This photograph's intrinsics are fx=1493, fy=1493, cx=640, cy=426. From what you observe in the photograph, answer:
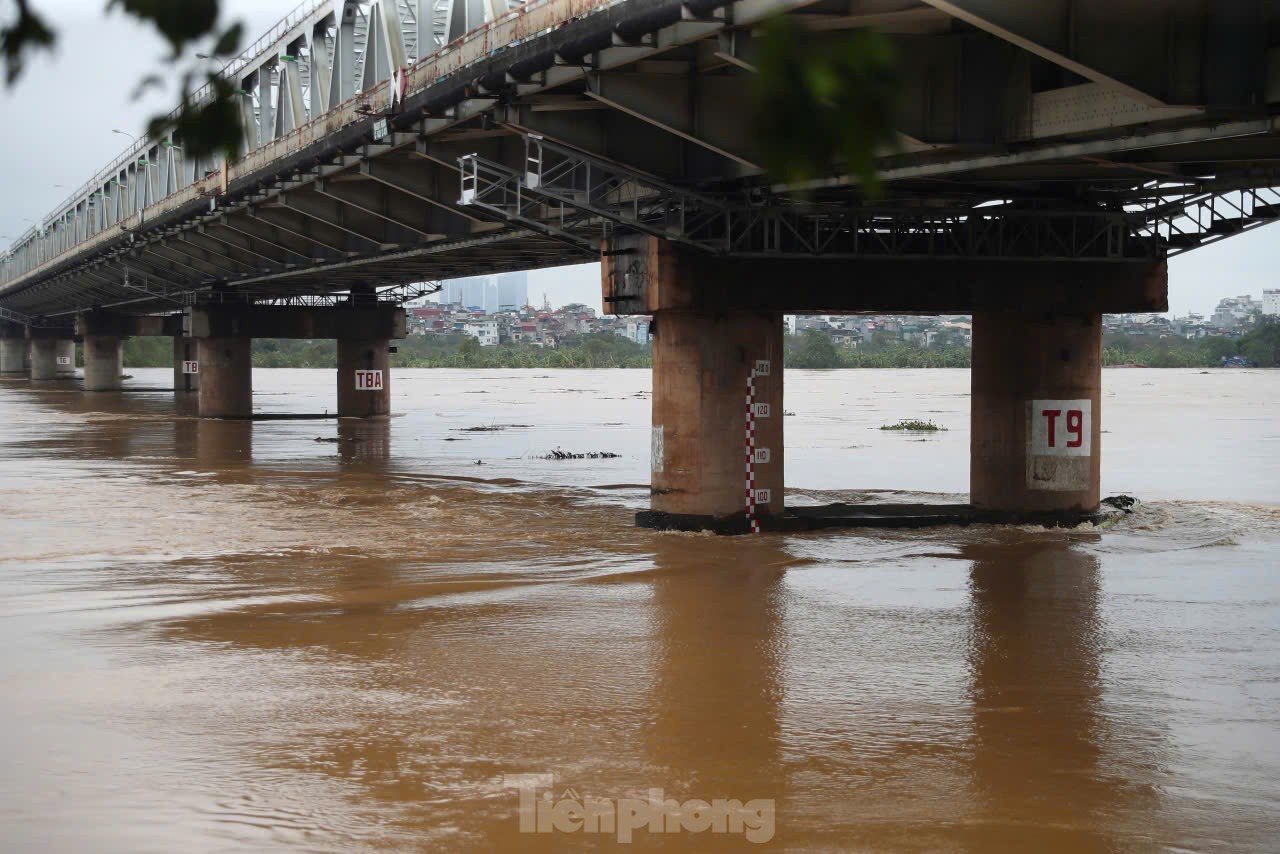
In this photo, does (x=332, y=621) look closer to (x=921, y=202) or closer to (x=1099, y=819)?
(x=1099, y=819)

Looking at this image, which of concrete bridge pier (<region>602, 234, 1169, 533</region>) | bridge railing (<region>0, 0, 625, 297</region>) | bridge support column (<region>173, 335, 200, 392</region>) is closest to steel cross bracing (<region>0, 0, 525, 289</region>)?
bridge railing (<region>0, 0, 625, 297</region>)

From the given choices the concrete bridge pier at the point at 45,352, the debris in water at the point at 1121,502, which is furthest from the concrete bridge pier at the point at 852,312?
the concrete bridge pier at the point at 45,352

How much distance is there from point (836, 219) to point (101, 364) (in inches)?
3164

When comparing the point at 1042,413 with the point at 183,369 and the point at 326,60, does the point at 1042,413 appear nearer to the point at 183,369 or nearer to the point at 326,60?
the point at 326,60

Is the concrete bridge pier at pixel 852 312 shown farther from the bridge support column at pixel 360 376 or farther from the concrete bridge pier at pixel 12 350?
the concrete bridge pier at pixel 12 350

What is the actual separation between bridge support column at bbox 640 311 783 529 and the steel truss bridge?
4.75ft

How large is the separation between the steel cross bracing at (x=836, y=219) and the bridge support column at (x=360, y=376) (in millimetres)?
38353

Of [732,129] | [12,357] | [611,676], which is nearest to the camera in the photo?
[611,676]

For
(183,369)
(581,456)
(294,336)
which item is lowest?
(581,456)

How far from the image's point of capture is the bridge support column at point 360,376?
63281mm

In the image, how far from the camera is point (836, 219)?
25.1 meters

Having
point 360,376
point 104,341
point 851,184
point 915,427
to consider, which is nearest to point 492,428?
point 360,376

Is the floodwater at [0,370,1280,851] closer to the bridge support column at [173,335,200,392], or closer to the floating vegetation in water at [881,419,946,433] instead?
the floating vegetation in water at [881,419,946,433]

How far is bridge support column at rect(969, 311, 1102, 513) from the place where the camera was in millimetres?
25625
